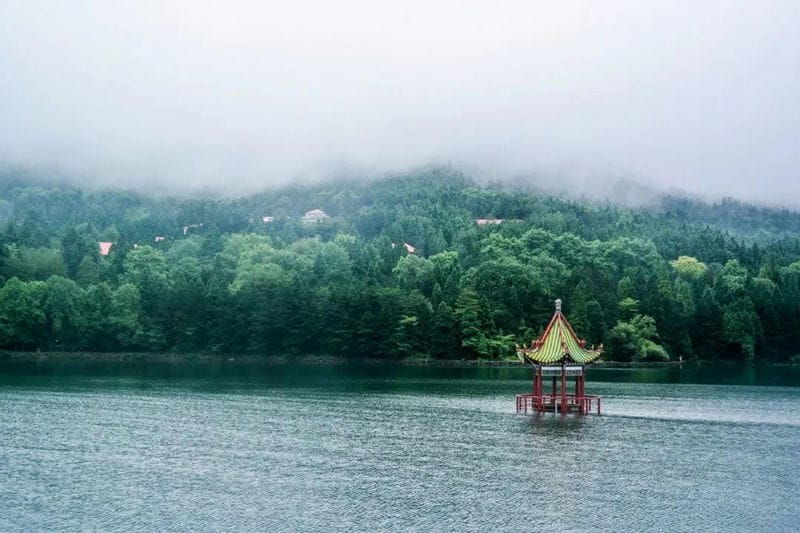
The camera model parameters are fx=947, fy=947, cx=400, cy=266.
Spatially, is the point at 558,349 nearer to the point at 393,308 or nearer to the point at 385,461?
the point at 385,461

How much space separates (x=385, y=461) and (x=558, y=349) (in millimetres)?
24317

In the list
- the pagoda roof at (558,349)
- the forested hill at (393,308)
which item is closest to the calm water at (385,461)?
the pagoda roof at (558,349)

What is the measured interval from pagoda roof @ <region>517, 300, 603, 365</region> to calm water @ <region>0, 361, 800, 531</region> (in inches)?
192

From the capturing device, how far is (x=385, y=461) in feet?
180

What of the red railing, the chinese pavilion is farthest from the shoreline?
the chinese pavilion

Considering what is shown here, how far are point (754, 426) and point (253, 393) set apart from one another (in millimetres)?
45895

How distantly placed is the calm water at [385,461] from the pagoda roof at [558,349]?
4865 mm

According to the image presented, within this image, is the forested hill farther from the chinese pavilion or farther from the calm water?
the chinese pavilion

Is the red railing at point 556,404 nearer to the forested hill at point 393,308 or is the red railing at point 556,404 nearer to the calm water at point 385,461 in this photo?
the calm water at point 385,461

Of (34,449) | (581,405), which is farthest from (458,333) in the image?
(34,449)

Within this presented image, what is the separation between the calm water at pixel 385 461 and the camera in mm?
42906

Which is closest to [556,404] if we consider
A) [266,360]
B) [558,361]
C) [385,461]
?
[558,361]

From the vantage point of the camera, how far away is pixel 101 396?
8656cm

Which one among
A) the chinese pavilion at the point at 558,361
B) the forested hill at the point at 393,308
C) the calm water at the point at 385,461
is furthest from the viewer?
the forested hill at the point at 393,308
